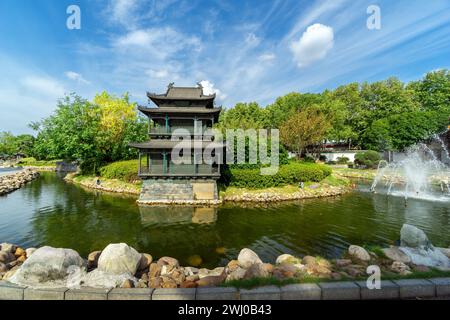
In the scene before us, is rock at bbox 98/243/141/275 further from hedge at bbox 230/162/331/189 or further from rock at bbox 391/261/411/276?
hedge at bbox 230/162/331/189

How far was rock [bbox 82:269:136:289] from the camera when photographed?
513cm

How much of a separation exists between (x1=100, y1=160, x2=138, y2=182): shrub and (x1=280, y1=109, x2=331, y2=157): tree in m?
27.4

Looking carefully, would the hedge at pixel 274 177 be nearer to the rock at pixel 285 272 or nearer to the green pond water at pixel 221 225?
the green pond water at pixel 221 225

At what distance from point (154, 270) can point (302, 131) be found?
120 feet

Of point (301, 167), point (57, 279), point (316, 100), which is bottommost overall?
point (57, 279)

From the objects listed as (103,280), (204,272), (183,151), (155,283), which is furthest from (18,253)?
(183,151)

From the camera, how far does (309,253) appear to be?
973cm

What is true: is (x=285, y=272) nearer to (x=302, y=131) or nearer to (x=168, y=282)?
(x=168, y=282)

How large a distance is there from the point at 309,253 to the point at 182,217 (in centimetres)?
887

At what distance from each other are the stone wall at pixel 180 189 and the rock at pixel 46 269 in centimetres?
1313

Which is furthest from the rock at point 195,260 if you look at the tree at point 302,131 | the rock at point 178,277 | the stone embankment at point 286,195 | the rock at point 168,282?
the tree at point 302,131

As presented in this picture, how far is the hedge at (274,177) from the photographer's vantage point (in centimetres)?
2155
